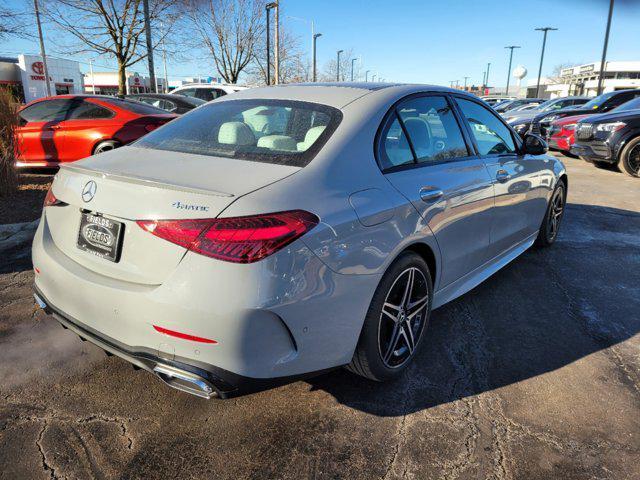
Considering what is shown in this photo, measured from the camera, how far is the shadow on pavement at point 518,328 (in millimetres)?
2654

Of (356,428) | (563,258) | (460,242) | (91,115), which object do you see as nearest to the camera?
(356,428)

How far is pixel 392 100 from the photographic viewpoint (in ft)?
9.05

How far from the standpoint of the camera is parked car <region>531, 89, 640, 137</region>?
43.9ft

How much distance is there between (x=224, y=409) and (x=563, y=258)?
393 centimetres

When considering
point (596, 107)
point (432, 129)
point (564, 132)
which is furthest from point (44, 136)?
point (596, 107)

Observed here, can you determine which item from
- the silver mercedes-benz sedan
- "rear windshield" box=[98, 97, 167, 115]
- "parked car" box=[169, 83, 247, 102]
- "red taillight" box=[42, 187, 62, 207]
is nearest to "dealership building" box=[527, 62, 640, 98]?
"parked car" box=[169, 83, 247, 102]

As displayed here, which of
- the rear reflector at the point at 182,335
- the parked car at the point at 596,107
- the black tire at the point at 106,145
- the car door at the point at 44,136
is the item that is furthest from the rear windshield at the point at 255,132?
the parked car at the point at 596,107

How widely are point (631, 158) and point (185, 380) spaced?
1073 cm

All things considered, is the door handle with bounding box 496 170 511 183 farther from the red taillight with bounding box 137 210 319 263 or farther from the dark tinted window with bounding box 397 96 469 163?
the red taillight with bounding box 137 210 319 263

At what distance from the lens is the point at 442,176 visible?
2.88 meters

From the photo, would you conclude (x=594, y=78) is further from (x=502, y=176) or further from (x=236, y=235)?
(x=236, y=235)

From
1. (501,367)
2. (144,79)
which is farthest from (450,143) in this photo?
(144,79)

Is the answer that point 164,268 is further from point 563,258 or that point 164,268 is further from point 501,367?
point 563,258

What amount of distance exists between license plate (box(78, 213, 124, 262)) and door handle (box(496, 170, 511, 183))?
8.71 ft
